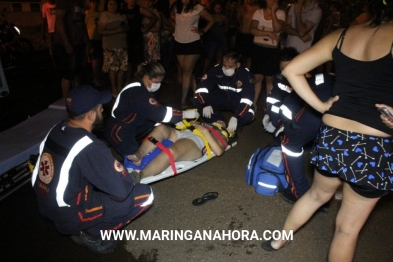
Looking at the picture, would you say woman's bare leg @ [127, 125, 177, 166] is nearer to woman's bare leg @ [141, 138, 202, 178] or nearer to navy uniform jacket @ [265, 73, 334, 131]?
woman's bare leg @ [141, 138, 202, 178]

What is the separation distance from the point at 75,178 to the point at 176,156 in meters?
1.35

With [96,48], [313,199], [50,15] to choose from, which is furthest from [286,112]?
[50,15]

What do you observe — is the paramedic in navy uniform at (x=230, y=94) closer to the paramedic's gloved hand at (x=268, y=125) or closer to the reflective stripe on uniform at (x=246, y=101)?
the reflective stripe on uniform at (x=246, y=101)

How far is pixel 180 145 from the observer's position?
3.45m

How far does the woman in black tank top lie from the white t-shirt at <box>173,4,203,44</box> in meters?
3.44

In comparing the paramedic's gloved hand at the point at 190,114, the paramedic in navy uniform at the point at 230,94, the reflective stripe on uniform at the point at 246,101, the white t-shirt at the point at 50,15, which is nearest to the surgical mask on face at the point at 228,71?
the paramedic in navy uniform at the point at 230,94

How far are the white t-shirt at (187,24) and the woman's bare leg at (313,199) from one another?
359cm

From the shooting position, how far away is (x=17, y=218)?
293cm

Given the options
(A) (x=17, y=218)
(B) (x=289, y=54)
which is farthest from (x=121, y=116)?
(B) (x=289, y=54)

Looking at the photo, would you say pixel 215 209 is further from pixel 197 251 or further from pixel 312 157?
pixel 312 157

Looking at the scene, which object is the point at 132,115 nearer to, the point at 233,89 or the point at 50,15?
the point at 233,89

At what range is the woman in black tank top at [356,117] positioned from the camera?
1636 mm

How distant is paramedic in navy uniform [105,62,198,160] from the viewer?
131 inches

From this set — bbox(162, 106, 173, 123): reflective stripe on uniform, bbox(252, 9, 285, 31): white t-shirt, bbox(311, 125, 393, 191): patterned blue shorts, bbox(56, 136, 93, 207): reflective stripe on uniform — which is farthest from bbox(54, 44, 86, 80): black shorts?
bbox(311, 125, 393, 191): patterned blue shorts
